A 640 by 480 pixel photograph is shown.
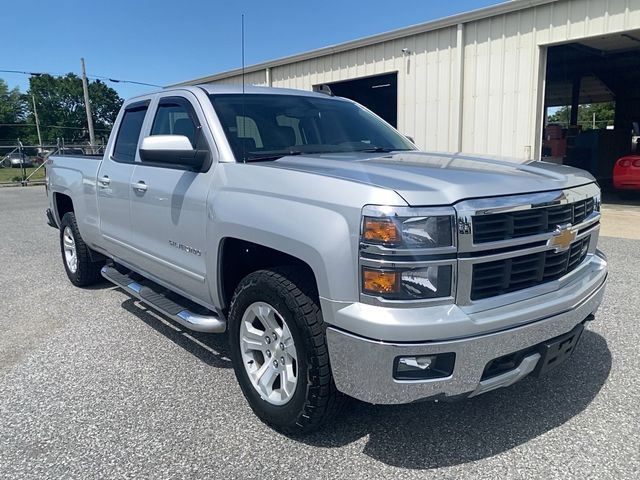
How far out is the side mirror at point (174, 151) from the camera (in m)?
3.20

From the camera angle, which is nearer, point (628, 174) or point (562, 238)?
point (562, 238)

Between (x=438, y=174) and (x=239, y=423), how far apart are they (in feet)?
5.80

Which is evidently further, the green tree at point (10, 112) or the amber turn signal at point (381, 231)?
the green tree at point (10, 112)

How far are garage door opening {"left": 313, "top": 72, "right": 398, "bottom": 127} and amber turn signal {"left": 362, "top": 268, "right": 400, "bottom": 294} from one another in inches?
534

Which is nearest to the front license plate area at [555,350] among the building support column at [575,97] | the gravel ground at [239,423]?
the gravel ground at [239,423]

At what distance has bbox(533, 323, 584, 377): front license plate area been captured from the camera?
8.59ft

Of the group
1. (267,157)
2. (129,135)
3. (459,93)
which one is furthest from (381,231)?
(459,93)

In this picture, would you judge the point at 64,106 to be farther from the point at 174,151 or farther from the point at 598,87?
the point at 174,151

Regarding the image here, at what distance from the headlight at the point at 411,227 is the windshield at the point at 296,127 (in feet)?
4.17

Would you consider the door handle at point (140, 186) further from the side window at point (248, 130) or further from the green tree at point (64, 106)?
the green tree at point (64, 106)

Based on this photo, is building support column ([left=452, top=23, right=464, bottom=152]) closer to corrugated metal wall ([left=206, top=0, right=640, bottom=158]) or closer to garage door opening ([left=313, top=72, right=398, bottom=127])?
corrugated metal wall ([left=206, top=0, right=640, bottom=158])

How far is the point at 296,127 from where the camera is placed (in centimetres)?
387

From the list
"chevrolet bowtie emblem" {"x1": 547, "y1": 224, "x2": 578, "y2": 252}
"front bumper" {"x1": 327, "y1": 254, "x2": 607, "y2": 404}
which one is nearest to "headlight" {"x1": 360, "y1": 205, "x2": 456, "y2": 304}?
"front bumper" {"x1": 327, "y1": 254, "x2": 607, "y2": 404}

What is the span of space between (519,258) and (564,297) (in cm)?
41
